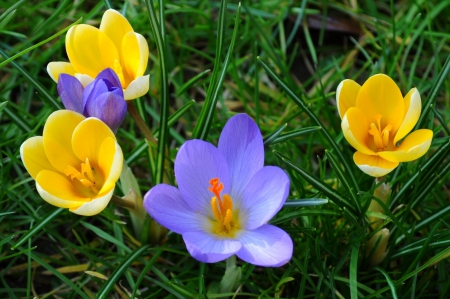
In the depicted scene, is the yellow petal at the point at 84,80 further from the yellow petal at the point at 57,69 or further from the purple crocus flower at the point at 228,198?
the purple crocus flower at the point at 228,198

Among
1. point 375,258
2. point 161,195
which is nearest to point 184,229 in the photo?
point 161,195

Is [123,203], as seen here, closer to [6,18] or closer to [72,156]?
[72,156]

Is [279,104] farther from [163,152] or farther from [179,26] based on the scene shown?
[163,152]

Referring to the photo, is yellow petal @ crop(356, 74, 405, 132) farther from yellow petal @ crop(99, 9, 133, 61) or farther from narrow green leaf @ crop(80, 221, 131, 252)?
narrow green leaf @ crop(80, 221, 131, 252)

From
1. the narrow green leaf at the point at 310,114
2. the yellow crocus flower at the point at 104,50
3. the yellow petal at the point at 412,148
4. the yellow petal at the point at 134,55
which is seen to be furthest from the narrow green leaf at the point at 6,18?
the yellow petal at the point at 412,148

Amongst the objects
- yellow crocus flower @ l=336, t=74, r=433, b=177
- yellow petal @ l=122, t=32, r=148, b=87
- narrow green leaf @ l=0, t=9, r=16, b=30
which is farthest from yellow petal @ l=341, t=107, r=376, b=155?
narrow green leaf @ l=0, t=9, r=16, b=30
